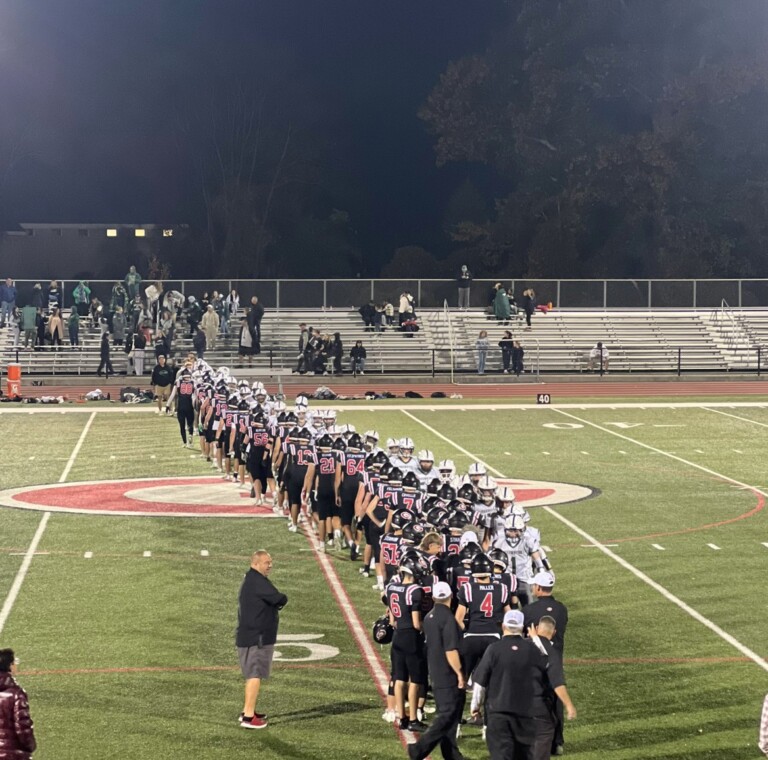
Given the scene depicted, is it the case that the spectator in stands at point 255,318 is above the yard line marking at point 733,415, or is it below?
above

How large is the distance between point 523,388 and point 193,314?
9.64 m

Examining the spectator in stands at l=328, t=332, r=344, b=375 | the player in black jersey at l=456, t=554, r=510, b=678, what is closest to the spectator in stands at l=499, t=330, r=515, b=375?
the spectator in stands at l=328, t=332, r=344, b=375

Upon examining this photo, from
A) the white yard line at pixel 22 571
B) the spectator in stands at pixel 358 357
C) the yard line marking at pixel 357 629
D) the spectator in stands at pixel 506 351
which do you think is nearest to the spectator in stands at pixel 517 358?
the spectator in stands at pixel 506 351

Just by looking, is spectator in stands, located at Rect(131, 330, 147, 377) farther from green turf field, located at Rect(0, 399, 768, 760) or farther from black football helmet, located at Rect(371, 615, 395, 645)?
black football helmet, located at Rect(371, 615, 395, 645)

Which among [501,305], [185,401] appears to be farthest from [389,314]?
[185,401]

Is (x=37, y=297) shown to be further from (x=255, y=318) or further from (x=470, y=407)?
(x=470, y=407)

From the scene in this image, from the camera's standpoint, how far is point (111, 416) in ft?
115

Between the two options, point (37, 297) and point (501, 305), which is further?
point (501, 305)

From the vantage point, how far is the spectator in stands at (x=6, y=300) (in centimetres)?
4550

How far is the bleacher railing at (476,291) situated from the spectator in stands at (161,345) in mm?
4265

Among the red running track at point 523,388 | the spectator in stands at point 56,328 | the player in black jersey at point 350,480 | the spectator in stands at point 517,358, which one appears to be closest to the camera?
the player in black jersey at point 350,480

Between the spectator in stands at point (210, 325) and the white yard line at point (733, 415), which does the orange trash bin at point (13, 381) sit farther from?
the white yard line at point (733, 415)

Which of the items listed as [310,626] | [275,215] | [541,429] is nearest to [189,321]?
[541,429]

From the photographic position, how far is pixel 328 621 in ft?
49.8
